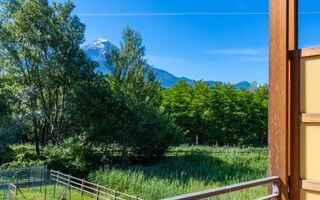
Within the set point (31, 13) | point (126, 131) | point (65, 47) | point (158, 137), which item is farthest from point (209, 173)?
point (31, 13)

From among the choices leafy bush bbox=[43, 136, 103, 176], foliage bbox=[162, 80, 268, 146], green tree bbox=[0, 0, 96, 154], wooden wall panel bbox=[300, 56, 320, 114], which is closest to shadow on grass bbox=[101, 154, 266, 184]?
leafy bush bbox=[43, 136, 103, 176]

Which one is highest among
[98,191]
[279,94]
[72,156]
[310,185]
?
[279,94]

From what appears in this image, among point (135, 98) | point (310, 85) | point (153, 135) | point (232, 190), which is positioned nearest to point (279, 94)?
point (310, 85)

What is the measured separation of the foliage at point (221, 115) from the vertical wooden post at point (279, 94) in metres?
20.8

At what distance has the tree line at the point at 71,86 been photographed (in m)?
13.5

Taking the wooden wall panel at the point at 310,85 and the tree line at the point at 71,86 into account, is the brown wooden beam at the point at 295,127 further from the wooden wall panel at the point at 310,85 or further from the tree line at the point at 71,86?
the tree line at the point at 71,86

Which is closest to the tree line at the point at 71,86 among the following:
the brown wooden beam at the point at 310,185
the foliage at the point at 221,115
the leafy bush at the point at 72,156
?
the leafy bush at the point at 72,156

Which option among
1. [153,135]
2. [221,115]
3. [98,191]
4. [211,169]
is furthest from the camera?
[221,115]

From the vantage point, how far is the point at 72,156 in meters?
12.2

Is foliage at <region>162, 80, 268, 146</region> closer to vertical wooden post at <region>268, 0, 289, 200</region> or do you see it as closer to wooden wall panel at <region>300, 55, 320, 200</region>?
vertical wooden post at <region>268, 0, 289, 200</region>

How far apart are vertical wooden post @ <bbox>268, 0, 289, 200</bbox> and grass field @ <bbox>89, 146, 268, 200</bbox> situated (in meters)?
4.26

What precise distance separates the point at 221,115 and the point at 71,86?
14987mm

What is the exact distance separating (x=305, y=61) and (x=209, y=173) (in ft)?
30.1

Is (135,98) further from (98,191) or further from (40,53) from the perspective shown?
(98,191)
